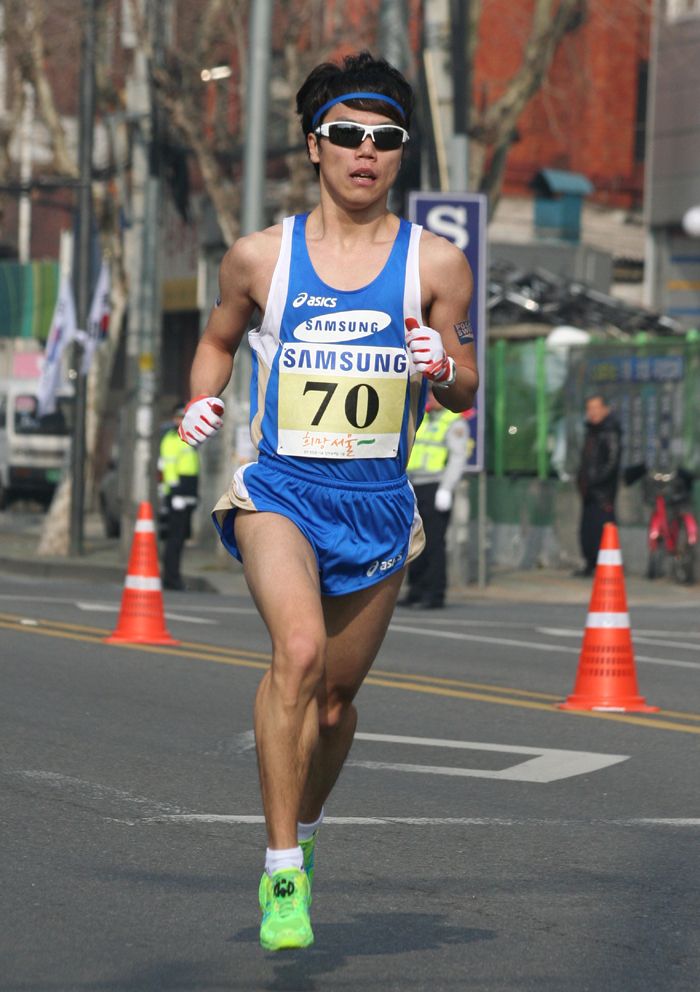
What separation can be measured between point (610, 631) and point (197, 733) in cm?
252

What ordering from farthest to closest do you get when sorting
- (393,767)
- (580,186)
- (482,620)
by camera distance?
(580,186) < (482,620) < (393,767)

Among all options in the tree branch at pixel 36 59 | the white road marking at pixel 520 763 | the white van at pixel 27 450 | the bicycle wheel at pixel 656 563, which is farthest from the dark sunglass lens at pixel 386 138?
the white van at pixel 27 450

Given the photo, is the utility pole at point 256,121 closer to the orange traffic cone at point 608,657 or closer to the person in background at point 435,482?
the person in background at point 435,482

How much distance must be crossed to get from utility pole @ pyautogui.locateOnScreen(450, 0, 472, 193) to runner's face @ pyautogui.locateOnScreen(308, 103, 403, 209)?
13.4 metres

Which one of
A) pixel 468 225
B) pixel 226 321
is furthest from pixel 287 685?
pixel 468 225

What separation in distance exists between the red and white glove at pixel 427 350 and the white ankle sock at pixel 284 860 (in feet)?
3.99

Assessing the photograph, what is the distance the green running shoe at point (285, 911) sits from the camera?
4.04 meters

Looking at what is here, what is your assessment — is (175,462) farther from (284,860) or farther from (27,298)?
(27,298)

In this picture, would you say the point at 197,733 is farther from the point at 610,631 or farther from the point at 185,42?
the point at 185,42

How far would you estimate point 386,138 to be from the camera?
4.60 meters

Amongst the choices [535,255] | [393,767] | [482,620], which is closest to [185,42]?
[535,255]

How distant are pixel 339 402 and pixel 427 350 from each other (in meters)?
0.31

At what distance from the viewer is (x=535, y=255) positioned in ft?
106

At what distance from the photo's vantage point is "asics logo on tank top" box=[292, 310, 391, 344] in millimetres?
4500
